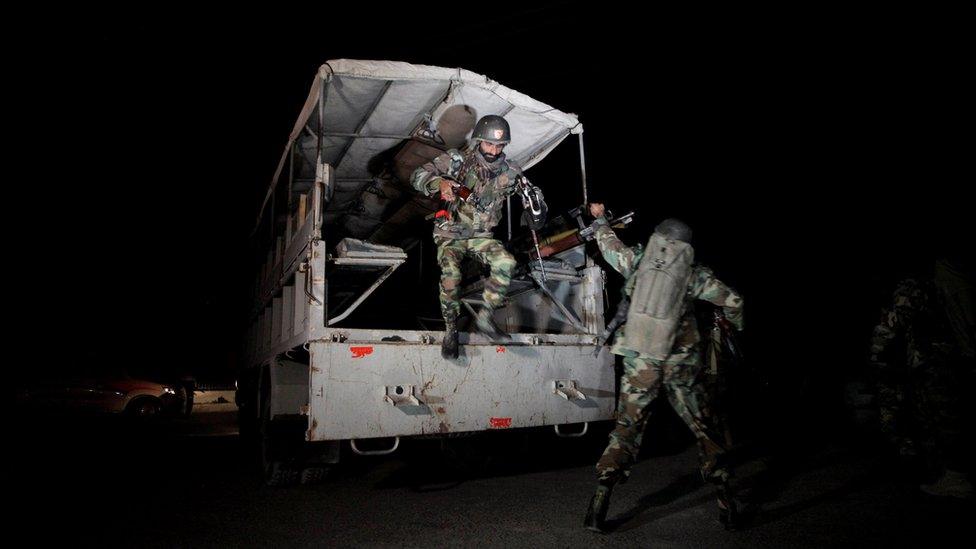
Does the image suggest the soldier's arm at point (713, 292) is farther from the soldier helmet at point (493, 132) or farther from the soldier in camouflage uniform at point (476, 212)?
the soldier helmet at point (493, 132)

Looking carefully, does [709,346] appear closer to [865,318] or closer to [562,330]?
[562,330]

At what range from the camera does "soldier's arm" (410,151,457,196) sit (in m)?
4.54

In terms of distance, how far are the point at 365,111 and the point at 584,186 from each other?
2129 mm

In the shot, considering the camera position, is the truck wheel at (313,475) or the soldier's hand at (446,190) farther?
the truck wheel at (313,475)

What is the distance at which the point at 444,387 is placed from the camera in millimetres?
3898

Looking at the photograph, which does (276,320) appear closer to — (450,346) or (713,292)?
(450,346)

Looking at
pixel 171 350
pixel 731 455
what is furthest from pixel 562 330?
pixel 171 350

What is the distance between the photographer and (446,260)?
4410 mm

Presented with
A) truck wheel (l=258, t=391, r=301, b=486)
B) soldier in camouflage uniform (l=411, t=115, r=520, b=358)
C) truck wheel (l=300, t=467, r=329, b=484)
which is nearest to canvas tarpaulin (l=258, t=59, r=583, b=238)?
soldier in camouflage uniform (l=411, t=115, r=520, b=358)

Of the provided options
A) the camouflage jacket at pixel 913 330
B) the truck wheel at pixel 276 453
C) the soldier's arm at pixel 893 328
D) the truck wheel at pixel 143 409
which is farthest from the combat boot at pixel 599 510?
the truck wheel at pixel 143 409

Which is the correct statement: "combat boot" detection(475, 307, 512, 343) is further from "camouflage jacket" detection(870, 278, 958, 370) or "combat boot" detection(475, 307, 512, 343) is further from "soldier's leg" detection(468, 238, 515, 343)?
"camouflage jacket" detection(870, 278, 958, 370)

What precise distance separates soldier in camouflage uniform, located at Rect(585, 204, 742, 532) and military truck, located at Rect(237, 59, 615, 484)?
94 centimetres

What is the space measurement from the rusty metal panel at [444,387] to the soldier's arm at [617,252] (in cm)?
94

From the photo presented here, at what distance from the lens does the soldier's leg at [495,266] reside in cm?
436
